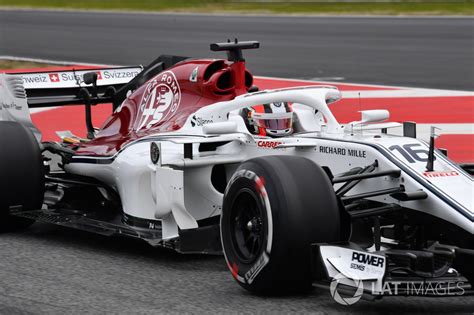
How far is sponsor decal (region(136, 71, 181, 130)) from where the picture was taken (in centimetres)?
858

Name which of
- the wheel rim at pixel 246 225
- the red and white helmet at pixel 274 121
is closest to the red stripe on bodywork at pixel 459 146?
the red and white helmet at pixel 274 121

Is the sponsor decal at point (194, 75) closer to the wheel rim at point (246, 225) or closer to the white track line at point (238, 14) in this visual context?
the wheel rim at point (246, 225)

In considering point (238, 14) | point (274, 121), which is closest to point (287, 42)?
point (238, 14)

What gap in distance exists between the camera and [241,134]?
7.45 meters

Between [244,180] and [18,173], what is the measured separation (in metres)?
2.54

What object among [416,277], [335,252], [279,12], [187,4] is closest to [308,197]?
[335,252]

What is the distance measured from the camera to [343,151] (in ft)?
22.5

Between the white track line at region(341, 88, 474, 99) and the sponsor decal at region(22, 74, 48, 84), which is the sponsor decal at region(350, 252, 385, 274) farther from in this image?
the white track line at region(341, 88, 474, 99)

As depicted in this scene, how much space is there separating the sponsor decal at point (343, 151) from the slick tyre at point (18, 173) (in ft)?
8.40

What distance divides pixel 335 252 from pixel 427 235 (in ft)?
2.22

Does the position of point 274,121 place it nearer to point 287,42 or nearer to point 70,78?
point 70,78

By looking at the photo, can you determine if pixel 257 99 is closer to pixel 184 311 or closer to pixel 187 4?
pixel 184 311

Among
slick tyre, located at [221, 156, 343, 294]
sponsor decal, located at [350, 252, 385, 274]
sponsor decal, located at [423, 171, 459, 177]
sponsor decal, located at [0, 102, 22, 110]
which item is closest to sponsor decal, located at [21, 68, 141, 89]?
sponsor decal, located at [0, 102, 22, 110]

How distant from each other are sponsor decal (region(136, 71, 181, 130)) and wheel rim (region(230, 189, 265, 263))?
77.6 inches
